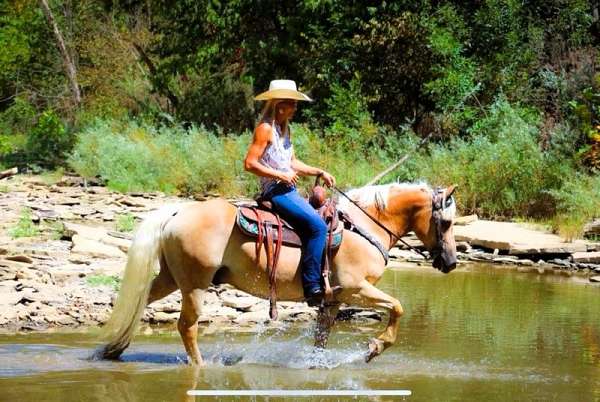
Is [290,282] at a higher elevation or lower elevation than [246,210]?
lower

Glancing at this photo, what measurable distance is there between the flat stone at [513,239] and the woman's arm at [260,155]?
9.38 metres

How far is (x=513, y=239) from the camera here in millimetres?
18391

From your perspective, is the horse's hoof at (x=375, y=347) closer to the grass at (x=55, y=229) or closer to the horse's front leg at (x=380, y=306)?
the horse's front leg at (x=380, y=306)

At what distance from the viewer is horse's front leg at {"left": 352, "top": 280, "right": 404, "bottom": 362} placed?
9.35m

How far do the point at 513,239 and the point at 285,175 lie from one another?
32.7 ft

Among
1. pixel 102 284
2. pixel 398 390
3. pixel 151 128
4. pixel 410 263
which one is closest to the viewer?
pixel 398 390

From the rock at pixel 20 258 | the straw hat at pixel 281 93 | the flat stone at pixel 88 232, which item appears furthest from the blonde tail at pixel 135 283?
the flat stone at pixel 88 232

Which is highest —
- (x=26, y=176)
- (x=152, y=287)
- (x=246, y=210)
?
(x=246, y=210)

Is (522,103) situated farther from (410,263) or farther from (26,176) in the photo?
(26,176)

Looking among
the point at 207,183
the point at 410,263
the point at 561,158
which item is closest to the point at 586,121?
the point at 561,158

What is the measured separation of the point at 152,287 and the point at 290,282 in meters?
1.24

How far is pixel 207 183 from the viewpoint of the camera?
2433cm

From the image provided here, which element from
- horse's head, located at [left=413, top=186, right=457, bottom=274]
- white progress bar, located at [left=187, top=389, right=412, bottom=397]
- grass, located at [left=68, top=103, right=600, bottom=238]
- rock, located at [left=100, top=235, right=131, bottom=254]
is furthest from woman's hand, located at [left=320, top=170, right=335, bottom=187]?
grass, located at [left=68, top=103, right=600, bottom=238]

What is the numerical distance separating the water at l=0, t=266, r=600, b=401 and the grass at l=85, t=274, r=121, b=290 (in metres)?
1.70
